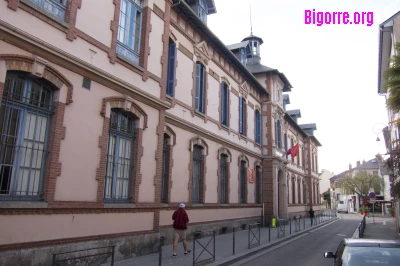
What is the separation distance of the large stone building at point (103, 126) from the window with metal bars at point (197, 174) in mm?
55

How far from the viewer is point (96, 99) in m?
9.19

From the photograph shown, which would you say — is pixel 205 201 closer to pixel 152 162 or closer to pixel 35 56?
pixel 152 162

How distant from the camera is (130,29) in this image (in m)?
11.1

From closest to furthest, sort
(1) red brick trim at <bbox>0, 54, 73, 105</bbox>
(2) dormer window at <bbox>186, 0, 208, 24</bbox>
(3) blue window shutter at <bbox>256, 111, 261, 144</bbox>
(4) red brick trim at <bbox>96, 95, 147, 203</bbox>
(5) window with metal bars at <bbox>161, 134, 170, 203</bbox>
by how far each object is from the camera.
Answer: (1) red brick trim at <bbox>0, 54, 73, 105</bbox> < (4) red brick trim at <bbox>96, 95, 147, 203</bbox> < (5) window with metal bars at <bbox>161, 134, 170, 203</bbox> < (2) dormer window at <bbox>186, 0, 208, 24</bbox> < (3) blue window shutter at <bbox>256, 111, 261, 144</bbox>

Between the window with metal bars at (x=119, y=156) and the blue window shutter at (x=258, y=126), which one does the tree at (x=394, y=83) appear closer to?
the window with metal bars at (x=119, y=156)

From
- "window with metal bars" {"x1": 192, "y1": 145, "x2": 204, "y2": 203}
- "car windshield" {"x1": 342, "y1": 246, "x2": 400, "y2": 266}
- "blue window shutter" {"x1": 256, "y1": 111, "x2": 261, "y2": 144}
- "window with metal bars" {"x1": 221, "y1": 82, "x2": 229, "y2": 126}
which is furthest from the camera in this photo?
"blue window shutter" {"x1": 256, "y1": 111, "x2": 261, "y2": 144}

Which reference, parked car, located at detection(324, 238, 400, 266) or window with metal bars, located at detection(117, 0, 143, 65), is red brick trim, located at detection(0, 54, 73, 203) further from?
parked car, located at detection(324, 238, 400, 266)

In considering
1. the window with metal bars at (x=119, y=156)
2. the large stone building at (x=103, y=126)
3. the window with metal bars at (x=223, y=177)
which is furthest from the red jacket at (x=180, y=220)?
the window with metal bars at (x=223, y=177)

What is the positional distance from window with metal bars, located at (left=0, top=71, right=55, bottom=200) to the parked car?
6.36 metres

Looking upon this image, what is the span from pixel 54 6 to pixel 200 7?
Result: 11376 mm

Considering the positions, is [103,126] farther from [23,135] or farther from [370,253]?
[370,253]

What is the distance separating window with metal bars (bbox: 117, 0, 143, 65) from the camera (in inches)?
417

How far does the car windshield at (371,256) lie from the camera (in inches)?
200

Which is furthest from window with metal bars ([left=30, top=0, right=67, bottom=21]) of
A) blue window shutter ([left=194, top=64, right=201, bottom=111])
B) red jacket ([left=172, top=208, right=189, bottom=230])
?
blue window shutter ([left=194, top=64, right=201, bottom=111])
